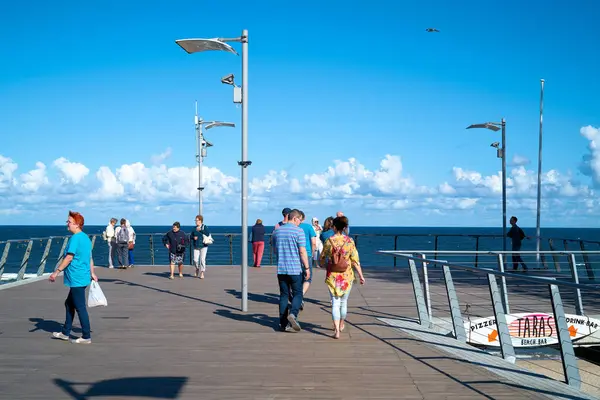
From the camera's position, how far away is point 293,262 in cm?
905

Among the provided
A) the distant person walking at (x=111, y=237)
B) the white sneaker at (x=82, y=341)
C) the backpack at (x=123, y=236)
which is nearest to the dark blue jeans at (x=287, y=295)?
the white sneaker at (x=82, y=341)

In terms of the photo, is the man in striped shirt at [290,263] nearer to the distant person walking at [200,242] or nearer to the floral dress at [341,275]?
the floral dress at [341,275]

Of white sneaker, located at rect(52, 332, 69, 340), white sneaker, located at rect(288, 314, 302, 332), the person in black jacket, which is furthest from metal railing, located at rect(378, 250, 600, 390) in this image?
the person in black jacket

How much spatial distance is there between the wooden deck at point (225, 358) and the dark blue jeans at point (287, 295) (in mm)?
287

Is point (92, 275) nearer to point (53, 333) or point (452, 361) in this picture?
point (53, 333)

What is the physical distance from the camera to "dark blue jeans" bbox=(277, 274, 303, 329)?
352 inches

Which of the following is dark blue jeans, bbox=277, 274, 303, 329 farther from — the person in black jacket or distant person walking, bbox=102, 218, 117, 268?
distant person walking, bbox=102, 218, 117, 268

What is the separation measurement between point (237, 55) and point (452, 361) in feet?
22.0

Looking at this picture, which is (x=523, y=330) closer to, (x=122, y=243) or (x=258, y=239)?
(x=258, y=239)

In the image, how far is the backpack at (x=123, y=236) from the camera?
762 inches

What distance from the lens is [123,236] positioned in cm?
1975

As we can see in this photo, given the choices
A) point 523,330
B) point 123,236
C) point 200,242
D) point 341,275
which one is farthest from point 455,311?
point 123,236

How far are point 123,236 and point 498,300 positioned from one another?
14.7 metres

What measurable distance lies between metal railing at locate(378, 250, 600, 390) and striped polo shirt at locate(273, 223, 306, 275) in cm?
169
